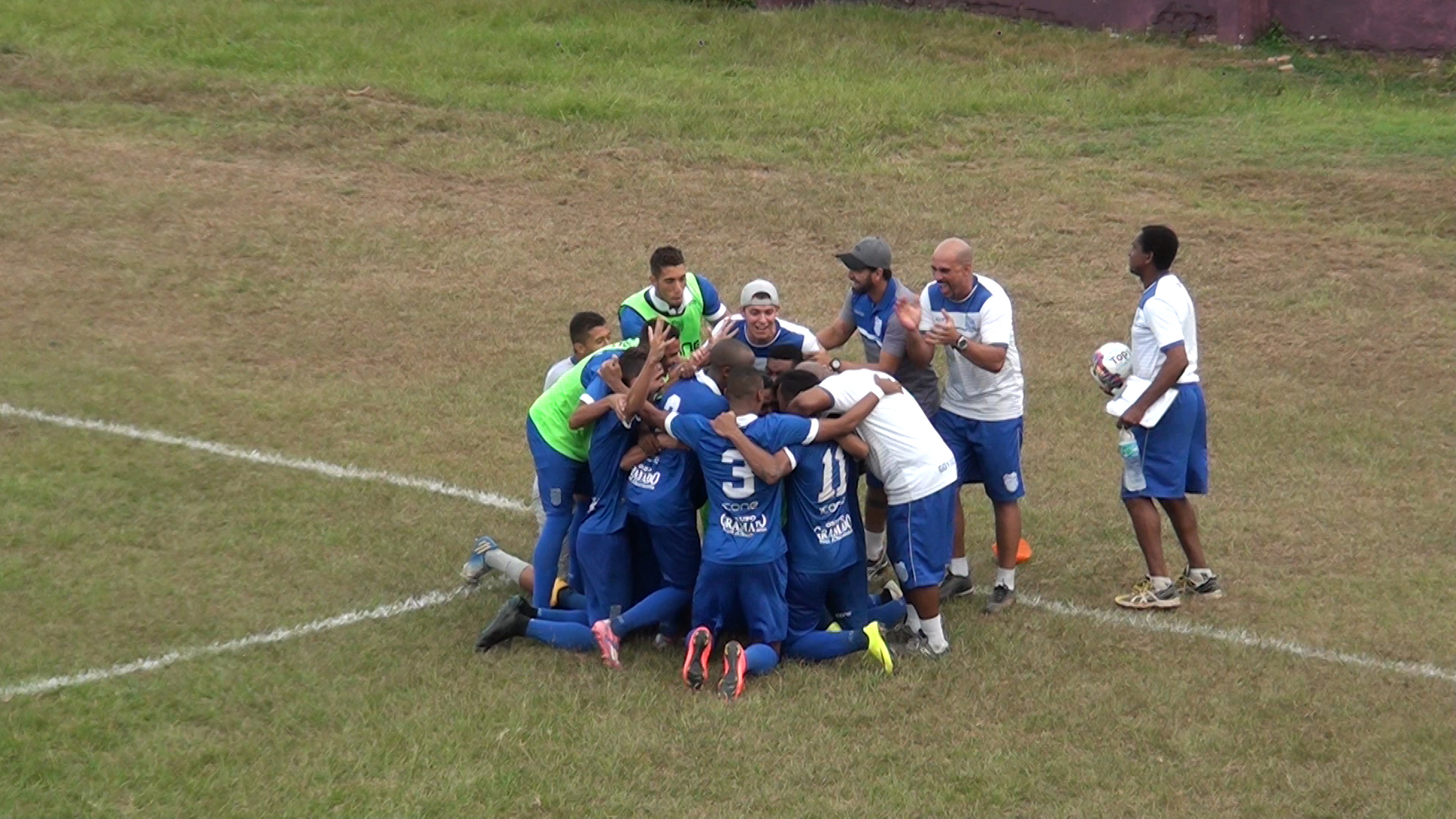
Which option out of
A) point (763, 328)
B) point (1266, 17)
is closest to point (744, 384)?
point (763, 328)

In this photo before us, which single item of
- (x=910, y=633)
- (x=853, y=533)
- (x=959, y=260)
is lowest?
(x=910, y=633)

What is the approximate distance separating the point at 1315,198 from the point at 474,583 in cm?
1085

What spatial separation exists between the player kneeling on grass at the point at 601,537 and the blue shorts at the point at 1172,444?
2.68 m

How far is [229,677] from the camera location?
8.40 metres

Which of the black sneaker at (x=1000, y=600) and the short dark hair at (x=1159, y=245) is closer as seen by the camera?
the short dark hair at (x=1159, y=245)

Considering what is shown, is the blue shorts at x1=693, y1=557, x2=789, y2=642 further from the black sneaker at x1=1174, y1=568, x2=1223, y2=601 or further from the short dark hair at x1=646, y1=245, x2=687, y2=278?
the black sneaker at x1=1174, y1=568, x2=1223, y2=601

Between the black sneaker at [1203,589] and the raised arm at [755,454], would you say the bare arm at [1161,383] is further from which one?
the raised arm at [755,454]

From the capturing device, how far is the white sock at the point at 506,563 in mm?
9531

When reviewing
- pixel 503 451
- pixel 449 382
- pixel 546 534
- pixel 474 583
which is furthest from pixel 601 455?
pixel 449 382

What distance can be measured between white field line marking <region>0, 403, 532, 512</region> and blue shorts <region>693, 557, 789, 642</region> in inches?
104

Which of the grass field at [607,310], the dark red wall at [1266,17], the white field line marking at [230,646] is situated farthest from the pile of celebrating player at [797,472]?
the dark red wall at [1266,17]

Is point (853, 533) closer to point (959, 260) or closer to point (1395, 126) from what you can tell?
point (959, 260)

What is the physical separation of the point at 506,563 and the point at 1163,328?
3.91 m

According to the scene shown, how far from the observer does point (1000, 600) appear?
939 centimetres
